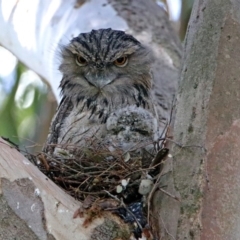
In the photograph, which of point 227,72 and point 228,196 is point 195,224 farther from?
point 227,72

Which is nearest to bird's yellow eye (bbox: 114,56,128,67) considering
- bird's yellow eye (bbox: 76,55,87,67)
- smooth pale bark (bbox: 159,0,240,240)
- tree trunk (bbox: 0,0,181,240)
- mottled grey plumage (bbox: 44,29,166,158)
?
mottled grey plumage (bbox: 44,29,166,158)

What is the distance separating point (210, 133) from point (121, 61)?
1323 millimetres

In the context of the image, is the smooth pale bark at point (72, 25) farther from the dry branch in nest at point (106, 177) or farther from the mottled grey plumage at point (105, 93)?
the dry branch in nest at point (106, 177)

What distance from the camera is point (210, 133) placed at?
2201mm

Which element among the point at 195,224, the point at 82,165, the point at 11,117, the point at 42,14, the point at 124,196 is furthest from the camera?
the point at 11,117

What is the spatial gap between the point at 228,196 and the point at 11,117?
Answer: 10.4ft

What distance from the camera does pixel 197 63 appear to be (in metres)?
2.29

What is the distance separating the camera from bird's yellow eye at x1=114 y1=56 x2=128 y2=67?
3398 mm

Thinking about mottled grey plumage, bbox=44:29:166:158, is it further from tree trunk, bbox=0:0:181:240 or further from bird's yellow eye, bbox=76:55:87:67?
tree trunk, bbox=0:0:181:240

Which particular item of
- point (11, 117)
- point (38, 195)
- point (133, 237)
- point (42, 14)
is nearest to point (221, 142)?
point (133, 237)

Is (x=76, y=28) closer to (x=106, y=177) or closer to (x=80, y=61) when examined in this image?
(x=80, y=61)

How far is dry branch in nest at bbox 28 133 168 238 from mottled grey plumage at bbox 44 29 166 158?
0.48 feet

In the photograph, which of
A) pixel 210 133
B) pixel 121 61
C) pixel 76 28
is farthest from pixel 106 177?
pixel 76 28

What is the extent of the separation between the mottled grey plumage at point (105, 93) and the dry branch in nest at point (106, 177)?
148 mm
